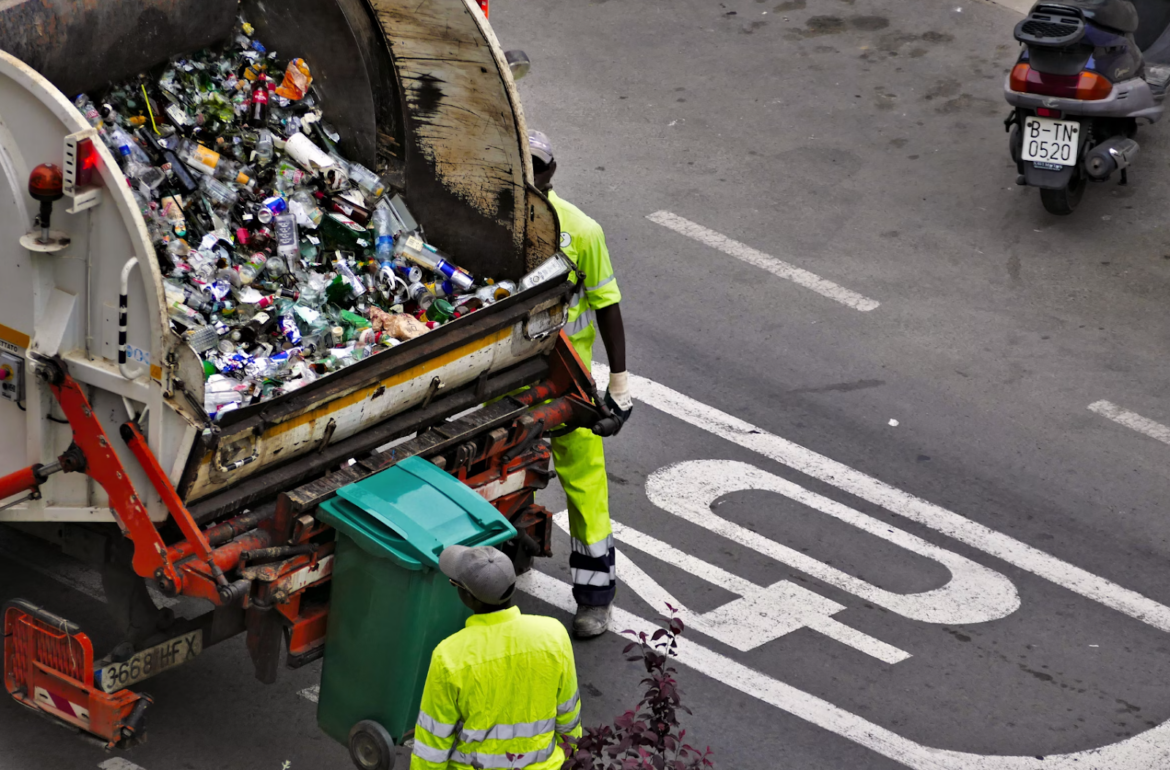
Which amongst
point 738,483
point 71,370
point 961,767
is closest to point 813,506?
point 738,483

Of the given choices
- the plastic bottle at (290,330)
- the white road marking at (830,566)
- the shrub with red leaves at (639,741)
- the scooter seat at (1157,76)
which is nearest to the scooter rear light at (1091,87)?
the scooter seat at (1157,76)

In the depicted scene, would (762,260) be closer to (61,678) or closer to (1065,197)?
(1065,197)

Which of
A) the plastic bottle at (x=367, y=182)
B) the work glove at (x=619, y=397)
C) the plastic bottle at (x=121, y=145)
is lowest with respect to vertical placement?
the work glove at (x=619, y=397)

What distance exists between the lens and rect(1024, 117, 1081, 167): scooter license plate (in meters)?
9.25

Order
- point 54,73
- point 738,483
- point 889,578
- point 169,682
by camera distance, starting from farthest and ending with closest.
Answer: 1. point 738,483
2. point 889,578
3. point 169,682
4. point 54,73

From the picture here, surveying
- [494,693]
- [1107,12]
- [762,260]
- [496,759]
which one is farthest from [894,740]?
[1107,12]

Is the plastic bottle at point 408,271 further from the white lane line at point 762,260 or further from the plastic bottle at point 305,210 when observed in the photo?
the white lane line at point 762,260

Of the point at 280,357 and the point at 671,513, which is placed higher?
the point at 280,357

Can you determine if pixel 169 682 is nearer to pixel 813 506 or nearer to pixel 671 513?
pixel 671 513

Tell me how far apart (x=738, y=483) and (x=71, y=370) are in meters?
3.28

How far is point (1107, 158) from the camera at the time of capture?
9281mm

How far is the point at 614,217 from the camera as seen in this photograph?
9672 mm

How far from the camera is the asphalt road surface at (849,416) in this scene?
20.3ft

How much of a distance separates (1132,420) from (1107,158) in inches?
74.5
